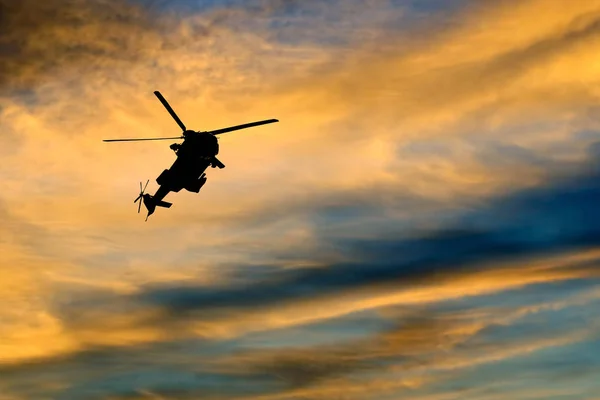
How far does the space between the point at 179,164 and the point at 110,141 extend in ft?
28.6

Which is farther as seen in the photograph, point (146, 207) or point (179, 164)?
point (146, 207)

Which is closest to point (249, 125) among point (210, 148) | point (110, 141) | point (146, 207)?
point (210, 148)

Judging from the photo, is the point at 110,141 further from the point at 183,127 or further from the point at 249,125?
the point at 249,125

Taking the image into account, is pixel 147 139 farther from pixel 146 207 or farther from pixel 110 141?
pixel 146 207

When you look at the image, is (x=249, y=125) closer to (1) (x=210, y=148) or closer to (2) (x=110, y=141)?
(1) (x=210, y=148)

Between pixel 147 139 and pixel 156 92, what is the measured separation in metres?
5.18

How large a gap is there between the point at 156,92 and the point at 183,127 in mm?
7497

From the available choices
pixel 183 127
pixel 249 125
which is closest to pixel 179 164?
pixel 183 127

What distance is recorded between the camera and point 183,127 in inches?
4523

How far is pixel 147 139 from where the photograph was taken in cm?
10988

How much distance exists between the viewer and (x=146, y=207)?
5079 inches

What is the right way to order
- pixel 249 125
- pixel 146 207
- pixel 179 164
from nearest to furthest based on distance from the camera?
pixel 249 125 → pixel 179 164 → pixel 146 207

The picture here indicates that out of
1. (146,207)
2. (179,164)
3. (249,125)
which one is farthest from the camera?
(146,207)

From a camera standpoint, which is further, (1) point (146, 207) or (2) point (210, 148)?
(1) point (146, 207)
